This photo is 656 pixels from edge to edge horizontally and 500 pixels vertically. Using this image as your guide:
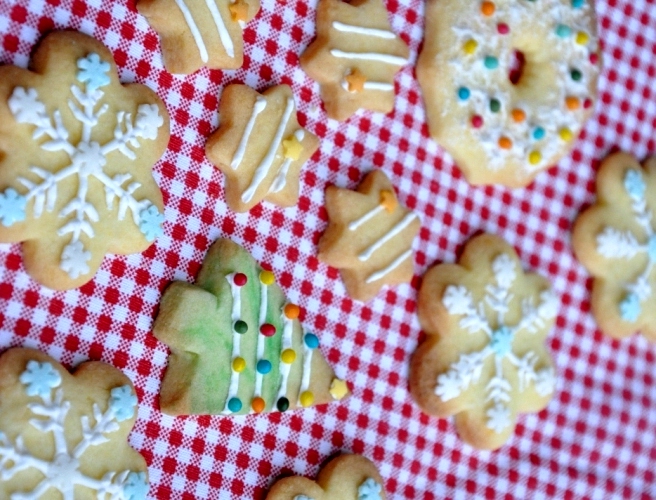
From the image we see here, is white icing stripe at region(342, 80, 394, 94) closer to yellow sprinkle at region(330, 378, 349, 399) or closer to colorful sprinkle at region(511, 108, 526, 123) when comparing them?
colorful sprinkle at region(511, 108, 526, 123)

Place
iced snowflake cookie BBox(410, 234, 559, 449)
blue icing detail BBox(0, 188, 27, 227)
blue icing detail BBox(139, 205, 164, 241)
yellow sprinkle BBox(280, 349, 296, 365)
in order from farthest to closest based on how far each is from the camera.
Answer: iced snowflake cookie BBox(410, 234, 559, 449), yellow sprinkle BBox(280, 349, 296, 365), blue icing detail BBox(139, 205, 164, 241), blue icing detail BBox(0, 188, 27, 227)

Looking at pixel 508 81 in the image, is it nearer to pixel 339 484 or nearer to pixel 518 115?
pixel 518 115

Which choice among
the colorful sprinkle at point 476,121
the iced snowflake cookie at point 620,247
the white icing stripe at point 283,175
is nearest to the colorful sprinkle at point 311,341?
the white icing stripe at point 283,175

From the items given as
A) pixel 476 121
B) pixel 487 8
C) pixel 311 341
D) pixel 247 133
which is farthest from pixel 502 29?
pixel 311 341

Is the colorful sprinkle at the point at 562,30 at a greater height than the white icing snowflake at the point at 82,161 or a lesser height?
greater

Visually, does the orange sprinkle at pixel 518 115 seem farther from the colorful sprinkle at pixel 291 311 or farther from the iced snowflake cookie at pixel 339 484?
the iced snowflake cookie at pixel 339 484

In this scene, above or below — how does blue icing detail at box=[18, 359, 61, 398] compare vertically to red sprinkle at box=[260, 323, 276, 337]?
below

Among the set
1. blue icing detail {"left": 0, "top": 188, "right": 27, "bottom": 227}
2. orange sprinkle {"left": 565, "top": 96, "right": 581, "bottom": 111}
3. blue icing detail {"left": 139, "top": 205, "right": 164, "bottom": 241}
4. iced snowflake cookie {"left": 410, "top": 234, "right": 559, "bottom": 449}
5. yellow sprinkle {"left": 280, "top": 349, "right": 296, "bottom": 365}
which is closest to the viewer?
blue icing detail {"left": 0, "top": 188, "right": 27, "bottom": 227}

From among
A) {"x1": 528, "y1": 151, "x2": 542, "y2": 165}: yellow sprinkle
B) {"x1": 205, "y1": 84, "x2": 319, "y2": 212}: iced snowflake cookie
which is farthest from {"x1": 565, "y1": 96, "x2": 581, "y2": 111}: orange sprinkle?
{"x1": 205, "y1": 84, "x2": 319, "y2": 212}: iced snowflake cookie
